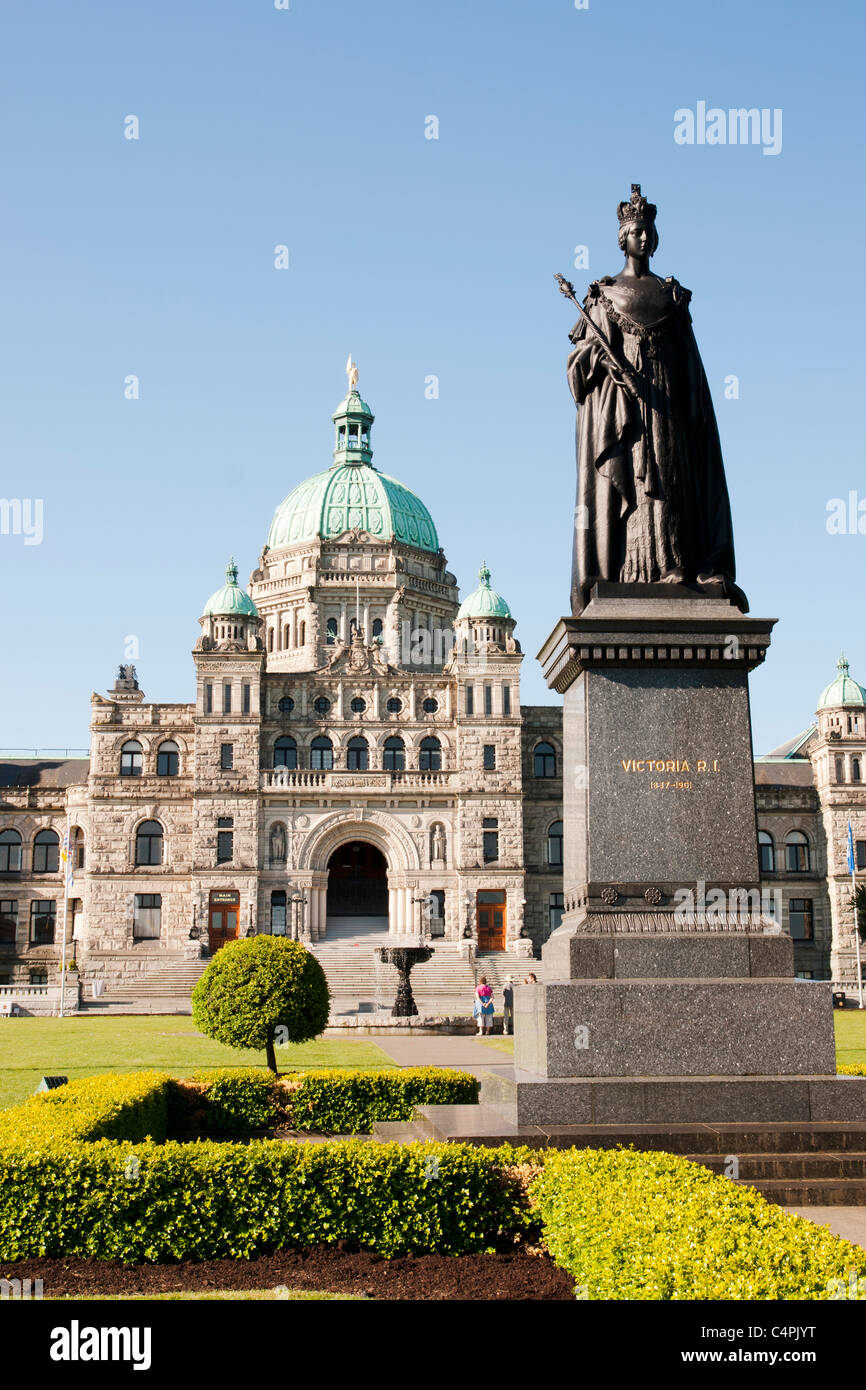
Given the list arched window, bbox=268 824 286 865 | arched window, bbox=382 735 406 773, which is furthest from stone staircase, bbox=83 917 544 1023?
arched window, bbox=382 735 406 773

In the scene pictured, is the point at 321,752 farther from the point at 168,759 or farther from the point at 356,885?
the point at 168,759

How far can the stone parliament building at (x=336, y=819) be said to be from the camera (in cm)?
6475

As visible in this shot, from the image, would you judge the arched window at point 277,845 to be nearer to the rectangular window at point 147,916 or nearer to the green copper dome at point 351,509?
the rectangular window at point 147,916

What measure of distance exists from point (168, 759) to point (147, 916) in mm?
7820

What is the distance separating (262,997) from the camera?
21.3 meters

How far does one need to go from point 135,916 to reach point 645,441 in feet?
185

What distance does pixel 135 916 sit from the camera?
214 feet

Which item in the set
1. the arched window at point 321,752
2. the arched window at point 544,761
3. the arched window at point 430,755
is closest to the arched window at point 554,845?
the arched window at point 544,761

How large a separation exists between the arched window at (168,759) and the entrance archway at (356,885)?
8.95m

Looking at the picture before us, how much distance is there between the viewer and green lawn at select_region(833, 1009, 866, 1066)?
26922mm

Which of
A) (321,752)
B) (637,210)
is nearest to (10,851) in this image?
(321,752)

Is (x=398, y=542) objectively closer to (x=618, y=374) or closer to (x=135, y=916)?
(x=135, y=916)

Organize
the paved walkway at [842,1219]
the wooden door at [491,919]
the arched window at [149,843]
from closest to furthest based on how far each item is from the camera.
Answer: the paved walkway at [842,1219] < the wooden door at [491,919] < the arched window at [149,843]
